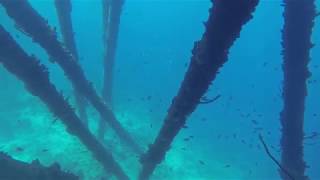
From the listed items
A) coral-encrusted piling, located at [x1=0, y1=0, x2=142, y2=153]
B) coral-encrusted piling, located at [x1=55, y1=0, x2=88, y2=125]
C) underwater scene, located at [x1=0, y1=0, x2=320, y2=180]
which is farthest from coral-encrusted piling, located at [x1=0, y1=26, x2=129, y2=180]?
coral-encrusted piling, located at [x1=55, y1=0, x2=88, y2=125]

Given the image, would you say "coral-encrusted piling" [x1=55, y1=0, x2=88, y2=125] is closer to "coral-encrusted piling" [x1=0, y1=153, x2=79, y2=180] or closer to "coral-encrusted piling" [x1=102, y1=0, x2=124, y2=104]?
"coral-encrusted piling" [x1=102, y1=0, x2=124, y2=104]

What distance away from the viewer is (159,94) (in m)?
39.9

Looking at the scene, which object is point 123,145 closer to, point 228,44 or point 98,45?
point 228,44

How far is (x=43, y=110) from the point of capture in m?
29.2

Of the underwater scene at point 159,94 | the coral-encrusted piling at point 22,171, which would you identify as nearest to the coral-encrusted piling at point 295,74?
the underwater scene at point 159,94

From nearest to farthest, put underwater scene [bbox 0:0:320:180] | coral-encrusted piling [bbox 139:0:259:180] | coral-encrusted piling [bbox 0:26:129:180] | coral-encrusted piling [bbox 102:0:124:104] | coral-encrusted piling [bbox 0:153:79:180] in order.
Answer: coral-encrusted piling [bbox 139:0:259:180] < coral-encrusted piling [bbox 0:153:79:180] < underwater scene [bbox 0:0:320:180] < coral-encrusted piling [bbox 0:26:129:180] < coral-encrusted piling [bbox 102:0:124:104]

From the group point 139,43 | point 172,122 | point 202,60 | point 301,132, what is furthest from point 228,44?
point 139,43

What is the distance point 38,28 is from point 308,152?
28.4 meters

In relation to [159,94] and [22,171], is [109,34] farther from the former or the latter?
[159,94]

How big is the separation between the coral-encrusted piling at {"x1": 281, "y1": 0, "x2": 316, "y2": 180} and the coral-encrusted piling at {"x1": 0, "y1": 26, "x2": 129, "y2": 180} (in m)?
4.86

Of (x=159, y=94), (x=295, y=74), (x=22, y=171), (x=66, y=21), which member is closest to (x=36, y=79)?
(x=22, y=171)

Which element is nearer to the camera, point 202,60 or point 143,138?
point 202,60

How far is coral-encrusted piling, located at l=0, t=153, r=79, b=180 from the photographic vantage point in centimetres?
627

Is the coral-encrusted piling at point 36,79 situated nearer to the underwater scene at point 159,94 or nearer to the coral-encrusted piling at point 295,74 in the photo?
the underwater scene at point 159,94
